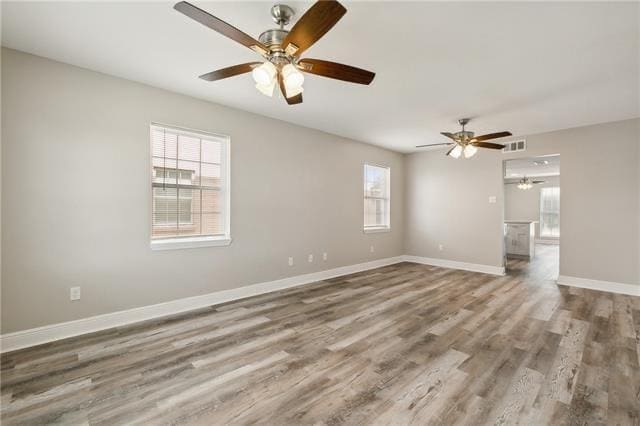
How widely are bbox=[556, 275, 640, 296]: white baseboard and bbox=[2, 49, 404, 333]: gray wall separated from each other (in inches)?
195

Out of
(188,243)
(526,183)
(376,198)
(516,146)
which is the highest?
(516,146)

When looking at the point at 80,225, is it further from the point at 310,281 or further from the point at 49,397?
the point at 310,281

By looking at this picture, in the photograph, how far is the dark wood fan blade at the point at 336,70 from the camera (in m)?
2.03

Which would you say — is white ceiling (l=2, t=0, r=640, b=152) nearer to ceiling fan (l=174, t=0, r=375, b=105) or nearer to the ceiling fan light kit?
ceiling fan (l=174, t=0, r=375, b=105)

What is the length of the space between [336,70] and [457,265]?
5683mm

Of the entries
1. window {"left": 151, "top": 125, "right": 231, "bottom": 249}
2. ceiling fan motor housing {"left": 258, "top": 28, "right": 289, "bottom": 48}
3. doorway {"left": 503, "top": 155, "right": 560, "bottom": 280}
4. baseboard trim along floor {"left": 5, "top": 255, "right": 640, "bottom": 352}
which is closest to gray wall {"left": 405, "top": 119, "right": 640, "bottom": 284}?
baseboard trim along floor {"left": 5, "top": 255, "right": 640, "bottom": 352}

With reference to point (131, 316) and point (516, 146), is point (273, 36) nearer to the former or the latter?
point (131, 316)

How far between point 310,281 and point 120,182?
3.20m

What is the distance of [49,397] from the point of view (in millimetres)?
1947

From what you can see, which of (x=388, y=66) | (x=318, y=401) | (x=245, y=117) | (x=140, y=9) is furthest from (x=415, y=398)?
(x=245, y=117)

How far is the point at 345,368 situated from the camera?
2303 millimetres

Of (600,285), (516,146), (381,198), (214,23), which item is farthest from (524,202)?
(214,23)

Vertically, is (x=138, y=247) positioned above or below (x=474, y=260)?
above

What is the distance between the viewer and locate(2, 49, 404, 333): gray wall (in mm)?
2629
